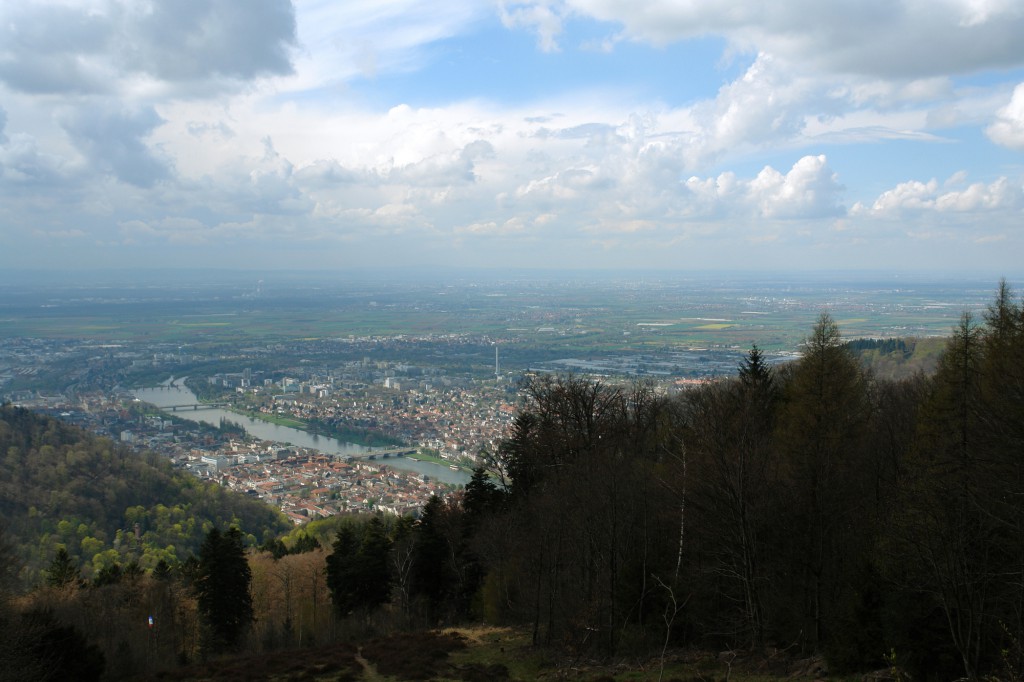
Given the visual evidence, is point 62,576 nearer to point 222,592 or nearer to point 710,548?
point 222,592

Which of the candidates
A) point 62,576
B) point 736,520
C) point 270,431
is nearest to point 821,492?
point 736,520

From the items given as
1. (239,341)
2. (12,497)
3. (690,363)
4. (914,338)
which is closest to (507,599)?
(12,497)

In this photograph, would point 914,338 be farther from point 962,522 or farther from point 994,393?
point 962,522

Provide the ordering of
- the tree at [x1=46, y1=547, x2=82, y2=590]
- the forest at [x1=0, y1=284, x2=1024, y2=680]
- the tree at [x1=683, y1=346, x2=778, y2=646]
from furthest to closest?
the tree at [x1=46, y1=547, x2=82, y2=590] → the tree at [x1=683, y1=346, x2=778, y2=646] → the forest at [x1=0, y1=284, x2=1024, y2=680]

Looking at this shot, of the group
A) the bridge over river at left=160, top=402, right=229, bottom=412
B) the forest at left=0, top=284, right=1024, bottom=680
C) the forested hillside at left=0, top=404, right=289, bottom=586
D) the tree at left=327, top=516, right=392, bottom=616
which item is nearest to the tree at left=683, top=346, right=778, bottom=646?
the forest at left=0, top=284, right=1024, bottom=680

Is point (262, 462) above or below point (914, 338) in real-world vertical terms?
below

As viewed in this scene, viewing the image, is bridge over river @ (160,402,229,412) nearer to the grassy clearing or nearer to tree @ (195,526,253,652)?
tree @ (195,526,253,652)
